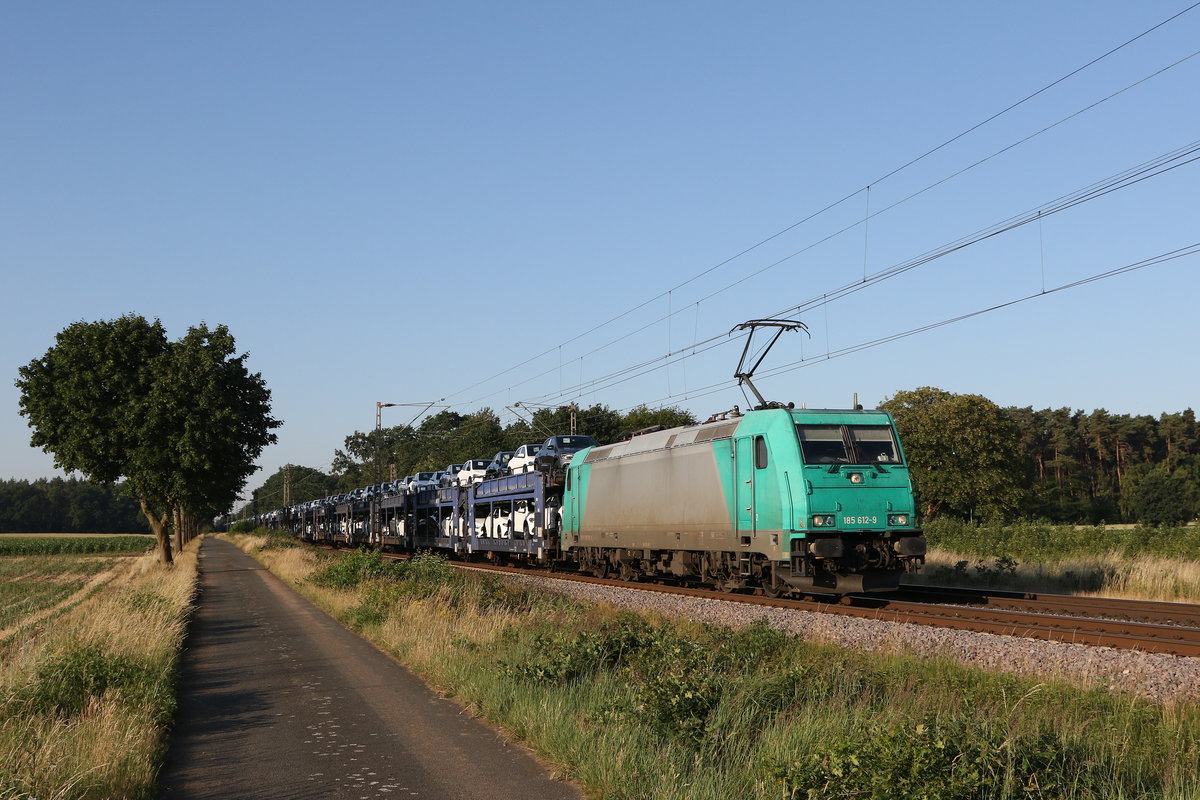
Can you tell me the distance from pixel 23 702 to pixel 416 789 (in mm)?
4456

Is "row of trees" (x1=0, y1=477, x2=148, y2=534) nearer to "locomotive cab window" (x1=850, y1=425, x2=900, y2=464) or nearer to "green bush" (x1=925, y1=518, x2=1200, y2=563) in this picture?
"green bush" (x1=925, y1=518, x2=1200, y2=563)

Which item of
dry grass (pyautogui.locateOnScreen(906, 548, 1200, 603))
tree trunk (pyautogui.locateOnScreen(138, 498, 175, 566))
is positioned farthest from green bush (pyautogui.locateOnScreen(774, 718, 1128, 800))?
tree trunk (pyautogui.locateOnScreen(138, 498, 175, 566))

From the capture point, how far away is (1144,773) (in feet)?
22.9

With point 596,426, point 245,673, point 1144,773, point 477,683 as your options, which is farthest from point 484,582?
point 596,426

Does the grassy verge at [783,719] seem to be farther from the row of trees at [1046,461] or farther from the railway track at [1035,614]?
the row of trees at [1046,461]

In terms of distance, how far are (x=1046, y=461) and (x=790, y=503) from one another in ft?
382

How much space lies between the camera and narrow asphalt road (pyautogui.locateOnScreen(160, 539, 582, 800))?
762 centimetres

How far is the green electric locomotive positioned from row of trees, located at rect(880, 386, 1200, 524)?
174 feet

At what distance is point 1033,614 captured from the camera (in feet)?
54.4

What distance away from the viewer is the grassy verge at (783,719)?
19.5 feet

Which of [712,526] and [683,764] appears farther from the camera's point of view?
[712,526]

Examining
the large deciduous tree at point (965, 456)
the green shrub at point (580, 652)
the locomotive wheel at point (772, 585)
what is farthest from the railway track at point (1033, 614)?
the large deciduous tree at point (965, 456)

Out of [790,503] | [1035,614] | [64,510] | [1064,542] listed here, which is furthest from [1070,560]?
[64,510]

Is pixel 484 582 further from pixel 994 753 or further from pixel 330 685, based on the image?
pixel 994 753
